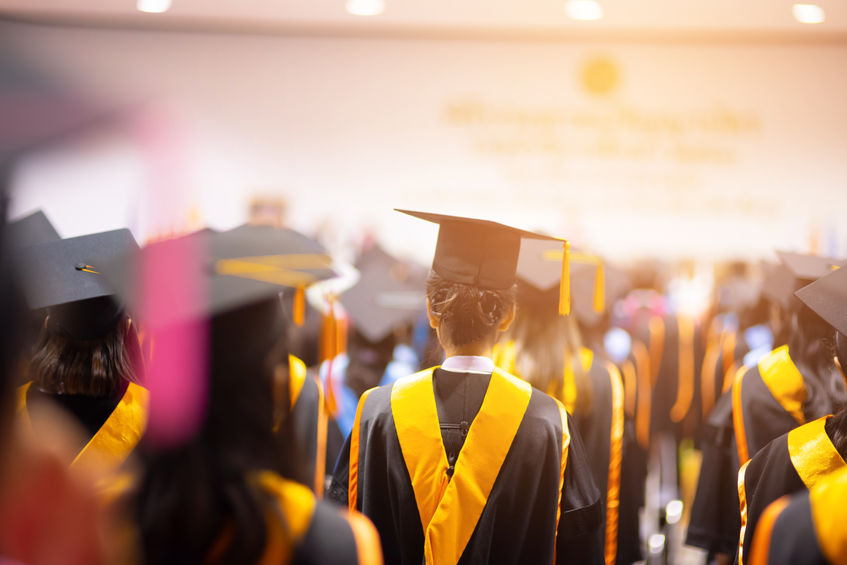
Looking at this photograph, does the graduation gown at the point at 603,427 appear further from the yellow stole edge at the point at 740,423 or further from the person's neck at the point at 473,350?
the person's neck at the point at 473,350

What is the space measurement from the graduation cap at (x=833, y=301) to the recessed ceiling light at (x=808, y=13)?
232 inches

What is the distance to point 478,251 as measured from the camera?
1.91 meters

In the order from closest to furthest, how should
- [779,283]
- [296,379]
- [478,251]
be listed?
[478,251] < [296,379] < [779,283]

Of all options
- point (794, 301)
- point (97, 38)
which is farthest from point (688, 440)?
point (97, 38)

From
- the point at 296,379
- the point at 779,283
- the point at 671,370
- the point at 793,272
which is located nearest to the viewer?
the point at 296,379

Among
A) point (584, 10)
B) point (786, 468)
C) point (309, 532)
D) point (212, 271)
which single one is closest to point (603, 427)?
point (786, 468)

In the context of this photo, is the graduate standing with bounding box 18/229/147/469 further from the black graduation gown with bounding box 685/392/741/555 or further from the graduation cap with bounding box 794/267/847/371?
the black graduation gown with bounding box 685/392/741/555

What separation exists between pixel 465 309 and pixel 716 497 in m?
2.03

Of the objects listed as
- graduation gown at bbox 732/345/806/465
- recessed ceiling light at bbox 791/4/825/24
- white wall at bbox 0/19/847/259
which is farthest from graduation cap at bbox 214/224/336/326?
recessed ceiling light at bbox 791/4/825/24

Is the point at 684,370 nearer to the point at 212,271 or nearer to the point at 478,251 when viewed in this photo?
the point at 478,251

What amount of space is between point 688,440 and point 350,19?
5162 mm

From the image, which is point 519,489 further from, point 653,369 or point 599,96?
point 599,96

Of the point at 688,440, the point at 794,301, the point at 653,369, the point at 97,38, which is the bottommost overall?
the point at 688,440

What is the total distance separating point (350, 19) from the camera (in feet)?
24.1
